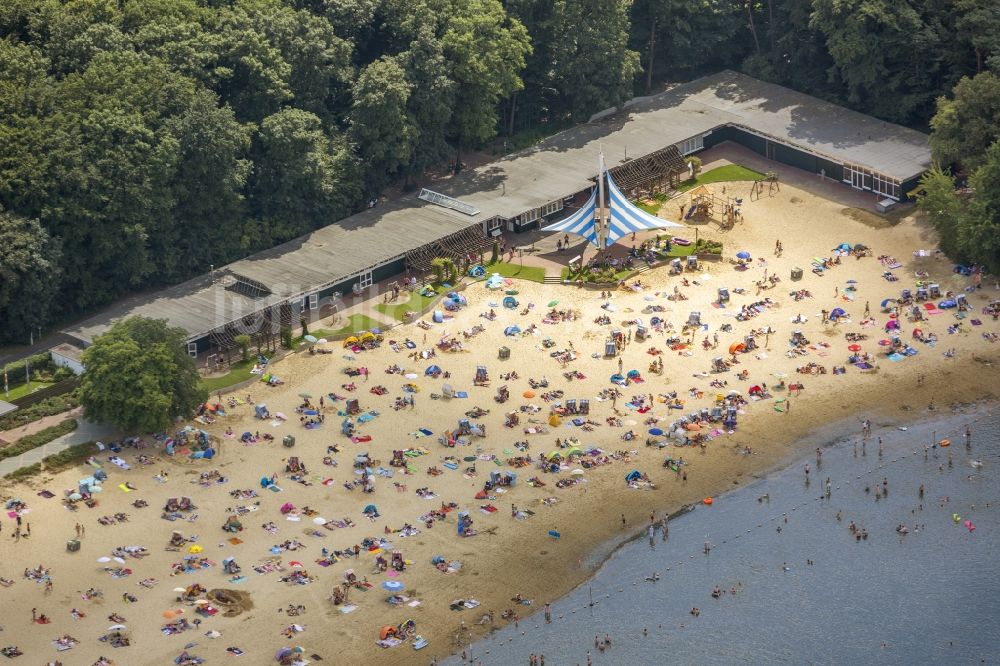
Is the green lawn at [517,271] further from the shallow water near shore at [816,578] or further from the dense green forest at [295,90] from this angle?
the shallow water near shore at [816,578]

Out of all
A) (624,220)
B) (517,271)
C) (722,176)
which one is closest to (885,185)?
(722,176)

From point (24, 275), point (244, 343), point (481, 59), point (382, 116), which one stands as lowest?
point (244, 343)

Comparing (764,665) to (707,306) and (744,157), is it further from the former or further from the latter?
(744,157)

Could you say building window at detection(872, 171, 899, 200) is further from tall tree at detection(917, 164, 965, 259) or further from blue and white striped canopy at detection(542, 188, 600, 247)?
blue and white striped canopy at detection(542, 188, 600, 247)

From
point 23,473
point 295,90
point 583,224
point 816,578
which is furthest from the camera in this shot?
point 295,90

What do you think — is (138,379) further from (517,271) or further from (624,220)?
(624,220)

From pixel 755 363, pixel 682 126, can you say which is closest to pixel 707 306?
pixel 755 363
